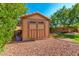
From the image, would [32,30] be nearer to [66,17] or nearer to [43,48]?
[43,48]

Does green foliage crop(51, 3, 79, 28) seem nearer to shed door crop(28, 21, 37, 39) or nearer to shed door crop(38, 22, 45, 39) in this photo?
shed door crop(38, 22, 45, 39)

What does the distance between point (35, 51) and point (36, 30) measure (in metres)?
0.29

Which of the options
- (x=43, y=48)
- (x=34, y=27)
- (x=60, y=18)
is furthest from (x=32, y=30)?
(x=60, y=18)

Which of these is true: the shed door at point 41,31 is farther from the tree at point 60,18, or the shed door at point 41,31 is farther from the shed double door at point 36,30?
the tree at point 60,18

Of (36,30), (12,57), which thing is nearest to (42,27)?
(36,30)

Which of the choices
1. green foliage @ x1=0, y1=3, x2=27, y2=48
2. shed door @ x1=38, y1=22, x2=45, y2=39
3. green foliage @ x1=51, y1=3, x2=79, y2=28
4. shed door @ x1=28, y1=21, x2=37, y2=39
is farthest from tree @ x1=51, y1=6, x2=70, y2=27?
green foliage @ x1=0, y1=3, x2=27, y2=48

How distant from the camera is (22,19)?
7621 mm

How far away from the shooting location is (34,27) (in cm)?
769

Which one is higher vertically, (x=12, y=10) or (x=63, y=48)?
(x=12, y=10)

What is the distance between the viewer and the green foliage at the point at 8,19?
753 cm

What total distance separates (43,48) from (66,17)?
0.50 meters

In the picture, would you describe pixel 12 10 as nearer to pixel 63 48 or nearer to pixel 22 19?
pixel 22 19

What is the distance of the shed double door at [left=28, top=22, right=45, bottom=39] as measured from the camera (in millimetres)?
7652

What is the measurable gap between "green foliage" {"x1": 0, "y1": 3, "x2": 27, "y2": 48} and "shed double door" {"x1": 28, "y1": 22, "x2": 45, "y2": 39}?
0.71 ft
